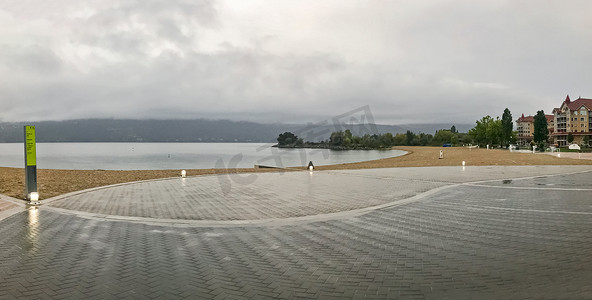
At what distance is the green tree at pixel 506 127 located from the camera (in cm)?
9789

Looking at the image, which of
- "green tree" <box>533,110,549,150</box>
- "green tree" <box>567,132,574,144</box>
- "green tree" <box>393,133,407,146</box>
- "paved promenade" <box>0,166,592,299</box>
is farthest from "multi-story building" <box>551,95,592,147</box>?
"paved promenade" <box>0,166,592,299</box>

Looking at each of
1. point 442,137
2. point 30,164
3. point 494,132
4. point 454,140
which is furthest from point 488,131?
point 30,164

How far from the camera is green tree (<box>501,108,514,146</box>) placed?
9789 centimetres

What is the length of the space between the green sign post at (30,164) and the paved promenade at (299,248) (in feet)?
3.23

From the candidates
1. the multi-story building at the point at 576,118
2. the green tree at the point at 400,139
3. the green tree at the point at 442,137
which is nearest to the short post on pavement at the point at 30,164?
the multi-story building at the point at 576,118

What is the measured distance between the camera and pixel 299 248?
7.07 meters

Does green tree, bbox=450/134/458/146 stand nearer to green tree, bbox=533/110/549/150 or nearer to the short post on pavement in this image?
green tree, bbox=533/110/549/150

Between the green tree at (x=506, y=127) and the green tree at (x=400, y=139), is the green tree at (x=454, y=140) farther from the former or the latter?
the green tree at (x=506, y=127)

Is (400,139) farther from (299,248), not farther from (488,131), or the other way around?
(299,248)

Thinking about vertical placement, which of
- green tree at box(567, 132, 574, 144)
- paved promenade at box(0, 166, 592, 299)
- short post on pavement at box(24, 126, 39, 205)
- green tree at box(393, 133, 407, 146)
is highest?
green tree at box(393, 133, 407, 146)

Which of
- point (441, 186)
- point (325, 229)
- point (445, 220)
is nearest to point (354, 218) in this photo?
point (325, 229)

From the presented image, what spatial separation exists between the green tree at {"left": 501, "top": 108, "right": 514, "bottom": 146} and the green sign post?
4103 inches

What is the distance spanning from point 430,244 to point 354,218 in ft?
9.43

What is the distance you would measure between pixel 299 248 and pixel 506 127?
109 m
